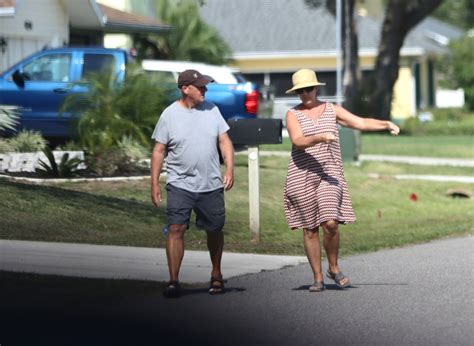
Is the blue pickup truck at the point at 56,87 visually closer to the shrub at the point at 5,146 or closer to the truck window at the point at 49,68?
the truck window at the point at 49,68

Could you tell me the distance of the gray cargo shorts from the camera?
10.4m

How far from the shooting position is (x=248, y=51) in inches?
2226

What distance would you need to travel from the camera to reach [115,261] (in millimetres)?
12516

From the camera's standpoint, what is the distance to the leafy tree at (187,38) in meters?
41.4

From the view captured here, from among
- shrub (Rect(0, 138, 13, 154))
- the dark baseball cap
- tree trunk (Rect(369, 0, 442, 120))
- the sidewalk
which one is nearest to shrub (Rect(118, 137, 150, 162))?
shrub (Rect(0, 138, 13, 154))

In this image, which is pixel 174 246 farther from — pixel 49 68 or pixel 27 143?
pixel 49 68

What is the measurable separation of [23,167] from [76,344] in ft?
36.7

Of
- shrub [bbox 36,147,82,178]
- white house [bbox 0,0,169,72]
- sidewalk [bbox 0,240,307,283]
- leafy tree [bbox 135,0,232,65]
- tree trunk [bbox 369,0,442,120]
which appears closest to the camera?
sidewalk [bbox 0,240,307,283]

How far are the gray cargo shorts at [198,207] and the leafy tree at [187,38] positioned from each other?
98.9 feet

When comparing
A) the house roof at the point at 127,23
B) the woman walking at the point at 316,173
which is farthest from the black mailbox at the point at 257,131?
the house roof at the point at 127,23

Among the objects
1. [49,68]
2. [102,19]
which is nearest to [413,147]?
[102,19]

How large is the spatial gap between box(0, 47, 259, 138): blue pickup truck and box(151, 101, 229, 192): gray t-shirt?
36.6 ft

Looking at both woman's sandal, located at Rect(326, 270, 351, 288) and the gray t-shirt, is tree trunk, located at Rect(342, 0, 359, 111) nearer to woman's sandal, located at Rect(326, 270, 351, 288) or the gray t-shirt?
woman's sandal, located at Rect(326, 270, 351, 288)

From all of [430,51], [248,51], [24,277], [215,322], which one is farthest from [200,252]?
[430,51]
